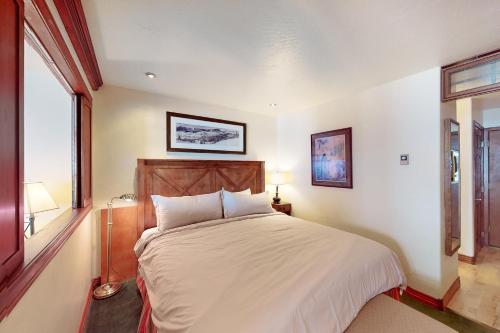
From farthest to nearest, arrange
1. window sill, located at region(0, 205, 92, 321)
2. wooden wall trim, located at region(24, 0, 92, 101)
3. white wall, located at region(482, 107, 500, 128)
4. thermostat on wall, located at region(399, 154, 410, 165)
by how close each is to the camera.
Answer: white wall, located at region(482, 107, 500, 128), thermostat on wall, located at region(399, 154, 410, 165), wooden wall trim, located at region(24, 0, 92, 101), window sill, located at region(0, 205, 92, 321)

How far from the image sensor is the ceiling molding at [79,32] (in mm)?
1249

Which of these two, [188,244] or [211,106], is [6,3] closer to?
[188,244]

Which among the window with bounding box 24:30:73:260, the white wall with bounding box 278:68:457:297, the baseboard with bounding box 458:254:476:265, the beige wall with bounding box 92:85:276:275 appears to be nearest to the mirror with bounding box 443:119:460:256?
the white wall with bounding box 278:68:457:297

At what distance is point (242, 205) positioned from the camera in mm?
2838

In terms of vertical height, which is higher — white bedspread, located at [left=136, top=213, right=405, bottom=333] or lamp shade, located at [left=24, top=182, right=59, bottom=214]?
lamp shade, located at [left=24, top=182, right=59, bottom=214]

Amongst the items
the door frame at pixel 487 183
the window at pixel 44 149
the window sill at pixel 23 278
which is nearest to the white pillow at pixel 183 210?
the window at pixel 44 149

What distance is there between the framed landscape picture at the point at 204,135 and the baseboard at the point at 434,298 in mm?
2794

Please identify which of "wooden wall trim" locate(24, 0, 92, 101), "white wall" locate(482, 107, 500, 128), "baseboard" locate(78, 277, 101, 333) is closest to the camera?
"wooden wall trim" locate(24, 0, 92, 101)

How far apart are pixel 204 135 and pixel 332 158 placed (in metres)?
1.92

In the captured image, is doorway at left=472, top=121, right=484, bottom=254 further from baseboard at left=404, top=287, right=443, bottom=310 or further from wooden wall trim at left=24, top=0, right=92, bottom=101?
wooden wall trim at left=24, top=0, right=92, bottom=101

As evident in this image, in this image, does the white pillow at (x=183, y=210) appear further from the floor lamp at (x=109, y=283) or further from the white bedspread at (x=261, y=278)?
the floor lamp at (x=109, y=283)

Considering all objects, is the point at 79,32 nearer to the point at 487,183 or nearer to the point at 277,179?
the point at 277,179

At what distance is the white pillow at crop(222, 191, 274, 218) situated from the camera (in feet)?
9.14

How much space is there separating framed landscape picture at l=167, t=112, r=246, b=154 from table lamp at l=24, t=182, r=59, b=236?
5.18 ft
